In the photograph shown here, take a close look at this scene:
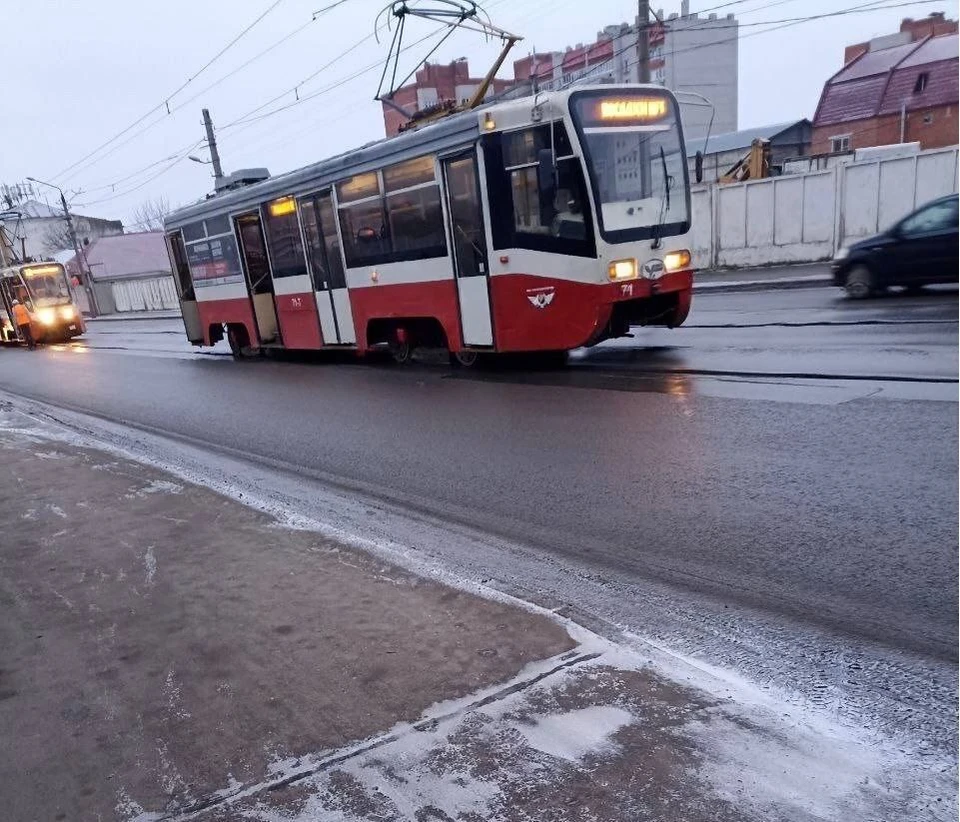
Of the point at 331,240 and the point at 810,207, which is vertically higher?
the point at 331,240

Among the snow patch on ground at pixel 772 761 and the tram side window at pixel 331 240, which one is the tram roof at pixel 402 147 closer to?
the tram side window at pixel 331 240

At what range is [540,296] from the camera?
8828 millimetres

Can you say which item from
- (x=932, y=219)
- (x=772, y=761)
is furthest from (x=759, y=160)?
(x=772, y=761)

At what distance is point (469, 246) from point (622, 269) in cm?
210

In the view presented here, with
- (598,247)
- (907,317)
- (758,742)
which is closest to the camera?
(758,742)

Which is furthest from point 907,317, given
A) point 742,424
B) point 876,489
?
point 876,489

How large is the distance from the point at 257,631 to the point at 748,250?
20.7m

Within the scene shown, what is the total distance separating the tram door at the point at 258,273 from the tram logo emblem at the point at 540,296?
6.64 metres

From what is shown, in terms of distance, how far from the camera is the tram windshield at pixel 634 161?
836 cm

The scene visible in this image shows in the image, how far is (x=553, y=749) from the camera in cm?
241

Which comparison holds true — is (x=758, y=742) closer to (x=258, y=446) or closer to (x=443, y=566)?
(x=443, y=566)

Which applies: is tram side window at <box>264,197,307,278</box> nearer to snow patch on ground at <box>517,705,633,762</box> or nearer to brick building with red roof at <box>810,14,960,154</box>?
snow patch on ground at <box>517,705,633,762</box>

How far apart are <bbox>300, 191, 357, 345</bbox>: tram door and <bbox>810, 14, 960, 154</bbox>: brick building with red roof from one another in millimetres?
37126

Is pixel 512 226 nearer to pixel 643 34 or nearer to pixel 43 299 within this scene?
pixel 643 34
